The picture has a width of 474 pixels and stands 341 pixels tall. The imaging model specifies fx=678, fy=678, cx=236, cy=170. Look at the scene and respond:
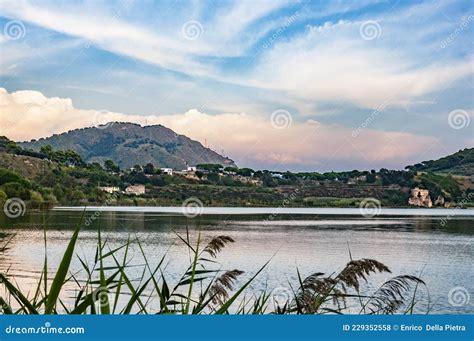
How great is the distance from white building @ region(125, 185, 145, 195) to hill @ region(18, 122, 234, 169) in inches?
82.9

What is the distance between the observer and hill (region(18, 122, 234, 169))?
68.9 ft

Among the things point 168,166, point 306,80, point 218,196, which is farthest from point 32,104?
point 218,196

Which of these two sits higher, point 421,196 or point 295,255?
point 421,196

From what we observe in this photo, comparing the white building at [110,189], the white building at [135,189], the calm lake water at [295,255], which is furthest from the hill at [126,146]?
the calm lake water at [295,255]

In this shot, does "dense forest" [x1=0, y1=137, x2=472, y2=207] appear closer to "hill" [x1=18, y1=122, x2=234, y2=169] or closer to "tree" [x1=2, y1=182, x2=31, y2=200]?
"tree" [x1=2, y1=182, x2=31, y2=200]

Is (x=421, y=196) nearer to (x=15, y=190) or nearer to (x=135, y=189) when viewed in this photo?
(x=135, y=189)

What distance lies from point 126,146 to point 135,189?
3.44m

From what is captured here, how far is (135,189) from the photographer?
2566 centimetres

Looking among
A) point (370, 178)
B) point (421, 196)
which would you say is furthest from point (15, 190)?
point (421, 196)

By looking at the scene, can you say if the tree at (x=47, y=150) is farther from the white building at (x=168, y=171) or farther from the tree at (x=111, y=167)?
the white building at (x=168, y=171)

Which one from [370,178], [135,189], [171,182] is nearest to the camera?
[171,182]

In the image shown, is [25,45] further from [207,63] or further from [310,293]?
[310,293]

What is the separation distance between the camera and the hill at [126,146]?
2102 centimetres

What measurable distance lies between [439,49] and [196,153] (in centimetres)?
1521
